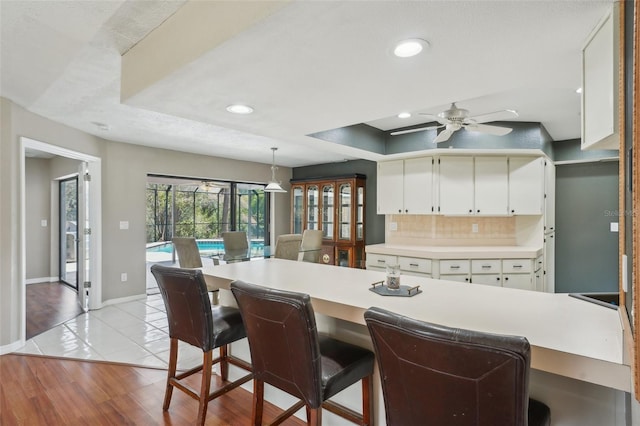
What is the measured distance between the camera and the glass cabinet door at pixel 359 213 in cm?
598

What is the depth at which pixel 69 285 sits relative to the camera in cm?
578

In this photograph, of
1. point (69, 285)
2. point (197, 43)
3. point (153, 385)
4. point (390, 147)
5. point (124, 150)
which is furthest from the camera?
point (69, 285)

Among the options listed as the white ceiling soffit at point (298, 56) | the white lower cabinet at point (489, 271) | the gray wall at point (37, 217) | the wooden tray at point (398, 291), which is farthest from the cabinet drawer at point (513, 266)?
the gray wall at point (37, 217)

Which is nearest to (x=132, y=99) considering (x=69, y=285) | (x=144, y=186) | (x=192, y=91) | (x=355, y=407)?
(x=192, y=91)

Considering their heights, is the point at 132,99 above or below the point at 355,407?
above

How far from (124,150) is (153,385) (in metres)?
3.55

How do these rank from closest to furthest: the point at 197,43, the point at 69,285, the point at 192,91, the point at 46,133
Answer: the point at 197,43 → the point at 192,91 → the point at 46,133 → the point at 69,285

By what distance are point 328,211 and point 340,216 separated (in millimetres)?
291

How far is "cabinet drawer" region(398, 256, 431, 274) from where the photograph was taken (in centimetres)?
418

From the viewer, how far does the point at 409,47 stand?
5.15 feet

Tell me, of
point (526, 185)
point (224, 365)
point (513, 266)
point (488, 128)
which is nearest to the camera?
point (224, 365)

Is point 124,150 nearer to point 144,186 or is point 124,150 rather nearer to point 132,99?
point 144,186

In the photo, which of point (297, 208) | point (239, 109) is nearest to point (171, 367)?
point (239, 109)

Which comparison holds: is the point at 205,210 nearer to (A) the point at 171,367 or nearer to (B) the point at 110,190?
(B) the point at 110,190
